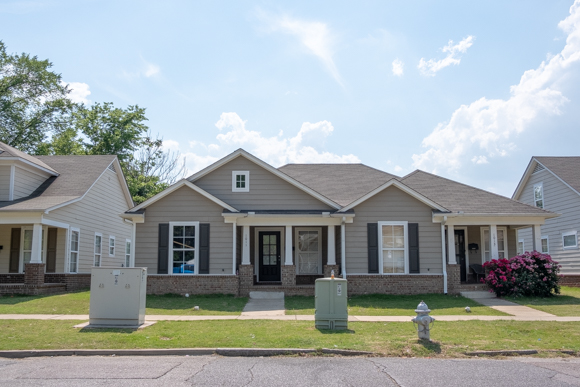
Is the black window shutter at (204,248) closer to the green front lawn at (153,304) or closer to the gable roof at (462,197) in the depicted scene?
the green front lawn at (153,304)

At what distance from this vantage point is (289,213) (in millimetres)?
18359

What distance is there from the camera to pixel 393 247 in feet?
59.6

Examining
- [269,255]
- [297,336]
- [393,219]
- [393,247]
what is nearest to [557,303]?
[393,247]

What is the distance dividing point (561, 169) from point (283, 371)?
22558 mm

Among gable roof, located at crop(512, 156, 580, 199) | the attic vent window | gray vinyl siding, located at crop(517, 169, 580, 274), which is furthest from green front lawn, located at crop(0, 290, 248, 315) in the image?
the attic vent window

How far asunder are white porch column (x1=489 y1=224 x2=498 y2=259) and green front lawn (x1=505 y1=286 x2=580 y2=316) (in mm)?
1867

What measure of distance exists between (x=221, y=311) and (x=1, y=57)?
32.0m

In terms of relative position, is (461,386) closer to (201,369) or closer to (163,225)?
(201,369)

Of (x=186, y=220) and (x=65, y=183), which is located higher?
(x=65, y=183)

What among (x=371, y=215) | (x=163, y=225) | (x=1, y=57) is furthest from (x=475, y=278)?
(x=1, y=57)

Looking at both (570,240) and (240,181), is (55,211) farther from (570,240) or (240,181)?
(570,240)

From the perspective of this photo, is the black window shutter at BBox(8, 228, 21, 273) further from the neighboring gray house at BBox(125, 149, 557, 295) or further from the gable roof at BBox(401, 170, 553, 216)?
the gable roof at BBox(401, 170, 553, 216)

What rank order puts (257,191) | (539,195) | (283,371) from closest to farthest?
1. (283,371)
2. (257,191)
3. (539,195)

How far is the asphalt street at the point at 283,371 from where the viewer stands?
23.0ft
